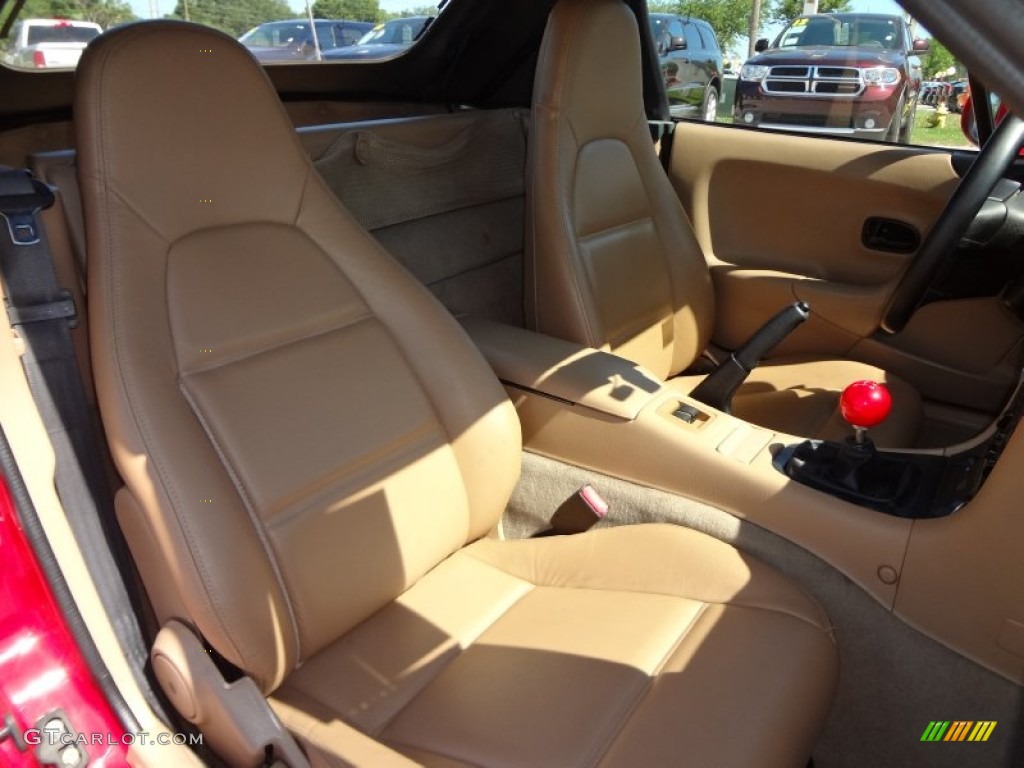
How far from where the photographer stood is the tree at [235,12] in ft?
5.48

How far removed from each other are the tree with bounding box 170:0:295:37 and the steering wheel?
138 cm

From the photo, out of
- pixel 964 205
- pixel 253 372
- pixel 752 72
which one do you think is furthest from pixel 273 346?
pixel 752 72

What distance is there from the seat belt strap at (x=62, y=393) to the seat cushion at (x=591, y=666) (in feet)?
0.92

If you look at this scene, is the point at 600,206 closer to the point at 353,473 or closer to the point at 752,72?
the point at 353,473

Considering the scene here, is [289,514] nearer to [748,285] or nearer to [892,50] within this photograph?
[748,285]

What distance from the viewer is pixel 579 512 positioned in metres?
1.58

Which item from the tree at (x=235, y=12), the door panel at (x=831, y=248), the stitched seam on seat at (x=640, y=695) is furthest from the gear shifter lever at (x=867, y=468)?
the tree at (x=235, y=12)

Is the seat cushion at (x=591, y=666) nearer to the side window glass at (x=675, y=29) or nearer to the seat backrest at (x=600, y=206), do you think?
the seat backrest at (x=600, y=206)

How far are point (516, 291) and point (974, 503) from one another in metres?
1.22

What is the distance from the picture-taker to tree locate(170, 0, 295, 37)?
1.67 meters

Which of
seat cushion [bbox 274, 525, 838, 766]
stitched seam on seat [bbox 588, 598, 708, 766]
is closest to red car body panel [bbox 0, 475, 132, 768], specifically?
seat cushion [bbox 274, 525, 838, 766]

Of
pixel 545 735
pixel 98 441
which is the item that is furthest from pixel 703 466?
pixel 98 441

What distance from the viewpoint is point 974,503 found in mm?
1198
